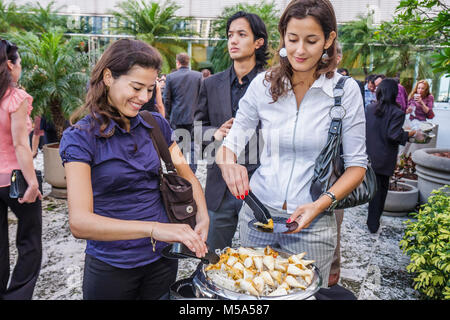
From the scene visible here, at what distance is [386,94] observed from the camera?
4.73 meters

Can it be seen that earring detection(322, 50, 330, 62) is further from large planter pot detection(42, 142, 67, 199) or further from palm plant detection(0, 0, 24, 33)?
palm plant detection(0, 0, 24, 33)

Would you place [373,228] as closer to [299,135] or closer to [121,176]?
[299,135]

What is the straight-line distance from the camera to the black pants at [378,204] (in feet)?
15.9

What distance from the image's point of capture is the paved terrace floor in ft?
11.4

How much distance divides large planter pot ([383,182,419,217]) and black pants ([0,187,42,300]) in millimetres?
4543

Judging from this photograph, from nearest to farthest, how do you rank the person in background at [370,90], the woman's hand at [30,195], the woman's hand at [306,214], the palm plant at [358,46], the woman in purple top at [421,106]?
the woman's hand at [306,214], the woman's hand at [30,195], the woman in purple top at [421,106], the person in background at [370,90], the palm plant at [358,46]

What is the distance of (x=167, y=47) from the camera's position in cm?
2205

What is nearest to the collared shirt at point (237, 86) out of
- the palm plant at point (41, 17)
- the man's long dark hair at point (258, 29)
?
the man's long dark hair at point (258, 29)

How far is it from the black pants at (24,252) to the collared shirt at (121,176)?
4.55 feet

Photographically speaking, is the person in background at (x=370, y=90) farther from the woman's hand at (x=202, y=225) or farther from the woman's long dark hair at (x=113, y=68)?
the woman's long dark hair at (x=113, y=68)

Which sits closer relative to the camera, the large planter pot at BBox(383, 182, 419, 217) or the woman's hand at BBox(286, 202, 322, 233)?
the woman's hand at BBox(286, 202, 322, 233)

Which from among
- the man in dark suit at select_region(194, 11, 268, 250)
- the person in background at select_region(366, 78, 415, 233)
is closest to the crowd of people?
the man in dark suit at select_region(194, 11, 268, 250)
